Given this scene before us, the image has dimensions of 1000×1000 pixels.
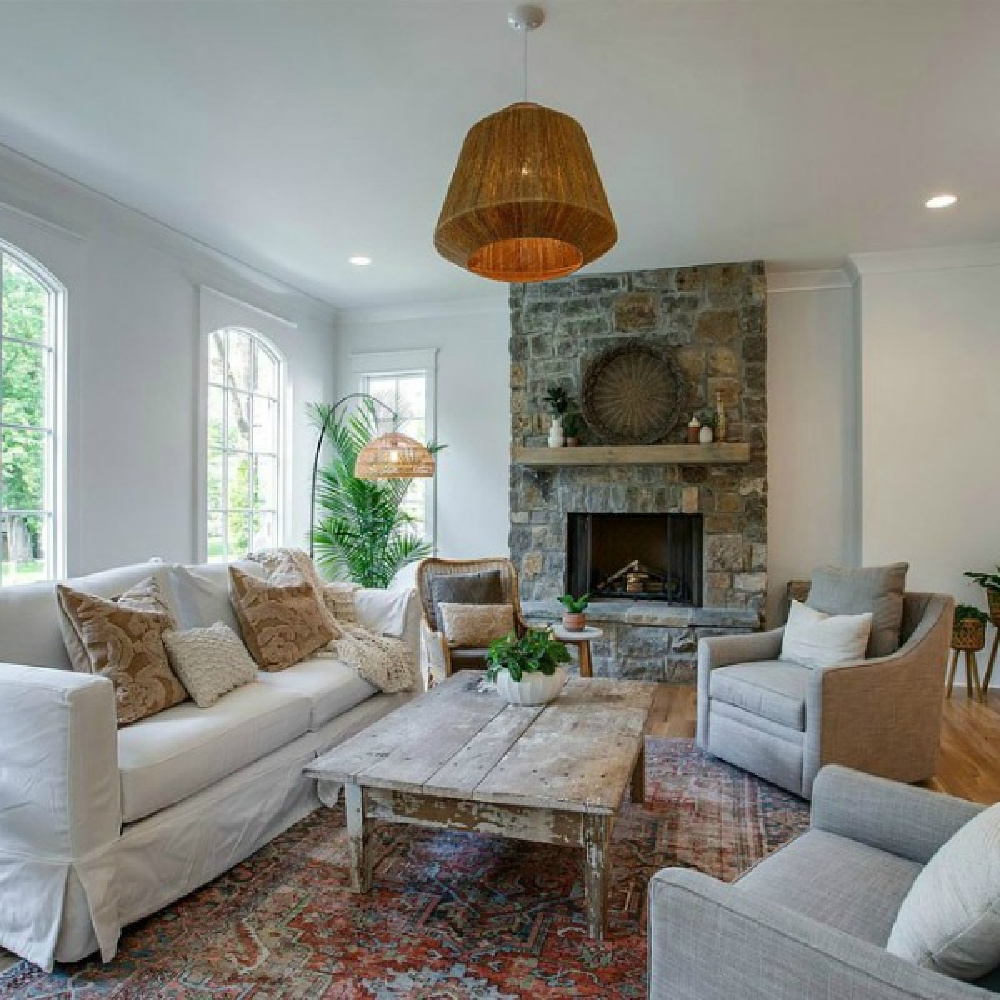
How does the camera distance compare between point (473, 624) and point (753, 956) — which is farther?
point (473, 624)

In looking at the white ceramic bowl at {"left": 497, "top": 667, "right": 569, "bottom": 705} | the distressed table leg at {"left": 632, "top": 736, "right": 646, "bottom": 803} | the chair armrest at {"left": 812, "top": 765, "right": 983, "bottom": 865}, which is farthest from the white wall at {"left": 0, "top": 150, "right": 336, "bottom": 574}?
the chair armrest at {"left": 812, "top": 765, "right": 983, "bottom": 865}

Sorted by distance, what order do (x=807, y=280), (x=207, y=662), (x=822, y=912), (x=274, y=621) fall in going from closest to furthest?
1. (x=822, y=912)
2. (x=207, y=662)
3. (x=274, y=621)
4. (x=807, y=280)

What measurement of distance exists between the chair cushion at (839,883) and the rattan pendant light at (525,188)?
64.9 inches

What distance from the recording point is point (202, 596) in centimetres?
321

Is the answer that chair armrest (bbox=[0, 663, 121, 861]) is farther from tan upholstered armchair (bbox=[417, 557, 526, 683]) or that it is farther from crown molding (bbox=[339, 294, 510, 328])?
crown molding (bbox=[339, 294, 510, 328])

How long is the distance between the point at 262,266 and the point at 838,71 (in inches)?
147

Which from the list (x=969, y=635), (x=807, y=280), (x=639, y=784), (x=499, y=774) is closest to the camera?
(x=499, y=774)

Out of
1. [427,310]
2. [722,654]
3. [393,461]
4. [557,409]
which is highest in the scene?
[427,310]

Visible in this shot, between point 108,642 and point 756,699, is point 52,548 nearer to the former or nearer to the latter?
point 108,642

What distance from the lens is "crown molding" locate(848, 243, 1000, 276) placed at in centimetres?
475

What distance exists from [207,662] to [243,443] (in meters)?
2.89

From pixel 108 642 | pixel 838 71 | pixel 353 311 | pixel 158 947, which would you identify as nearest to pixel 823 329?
pixel 838 71

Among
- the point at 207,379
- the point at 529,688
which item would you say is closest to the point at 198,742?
the point at 529,688

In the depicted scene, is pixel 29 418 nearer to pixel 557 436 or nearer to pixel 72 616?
pixel 72 616
